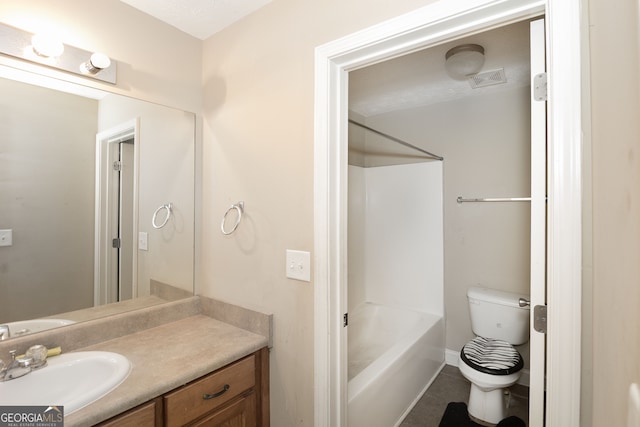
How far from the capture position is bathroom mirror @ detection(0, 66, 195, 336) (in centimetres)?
122

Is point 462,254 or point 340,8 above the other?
point 340,8

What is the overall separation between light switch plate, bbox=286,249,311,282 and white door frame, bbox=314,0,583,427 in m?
0.06

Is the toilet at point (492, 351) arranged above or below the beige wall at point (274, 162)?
below

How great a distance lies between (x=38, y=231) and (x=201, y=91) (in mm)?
1084

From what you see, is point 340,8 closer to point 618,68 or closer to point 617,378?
point 618,68

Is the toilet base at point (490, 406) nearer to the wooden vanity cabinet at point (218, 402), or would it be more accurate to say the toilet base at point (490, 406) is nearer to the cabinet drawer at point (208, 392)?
the wooden vanity cabinet at point (218, 402)

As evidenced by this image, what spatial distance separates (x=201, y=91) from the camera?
1817 mm

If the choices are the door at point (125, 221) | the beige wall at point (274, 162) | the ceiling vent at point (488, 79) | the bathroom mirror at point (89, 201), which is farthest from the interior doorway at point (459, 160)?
the door at point (125, 221)

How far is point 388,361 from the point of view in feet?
6.47

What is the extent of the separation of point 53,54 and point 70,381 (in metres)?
1.27

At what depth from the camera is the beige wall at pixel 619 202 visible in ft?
1.19

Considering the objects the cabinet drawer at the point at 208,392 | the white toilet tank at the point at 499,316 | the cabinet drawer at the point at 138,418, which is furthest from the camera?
the white toilet tank at the point at 499,316

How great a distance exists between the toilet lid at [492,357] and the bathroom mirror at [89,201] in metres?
1.91

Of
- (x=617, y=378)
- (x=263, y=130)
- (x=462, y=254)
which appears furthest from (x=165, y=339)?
(x=462, y=254)
